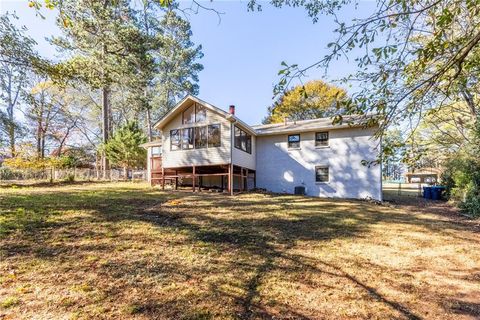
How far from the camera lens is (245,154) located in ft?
52.7

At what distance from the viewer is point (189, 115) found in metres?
15.8

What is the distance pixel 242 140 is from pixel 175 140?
408 centimetres

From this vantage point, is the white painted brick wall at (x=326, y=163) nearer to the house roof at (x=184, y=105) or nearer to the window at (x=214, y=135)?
the house roof at (x=184, y=105)

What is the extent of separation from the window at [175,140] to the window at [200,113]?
1559mm

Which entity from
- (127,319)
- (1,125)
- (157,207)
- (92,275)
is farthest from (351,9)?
(1,125)

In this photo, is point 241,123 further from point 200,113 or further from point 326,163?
point 326,163

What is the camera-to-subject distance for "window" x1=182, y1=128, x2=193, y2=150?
15.5m

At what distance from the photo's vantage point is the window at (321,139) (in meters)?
15.7

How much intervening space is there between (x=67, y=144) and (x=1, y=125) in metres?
23.2

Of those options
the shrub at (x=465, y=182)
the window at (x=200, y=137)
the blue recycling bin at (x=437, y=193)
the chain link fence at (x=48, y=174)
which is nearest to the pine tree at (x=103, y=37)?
the window at (x=200, y=137)

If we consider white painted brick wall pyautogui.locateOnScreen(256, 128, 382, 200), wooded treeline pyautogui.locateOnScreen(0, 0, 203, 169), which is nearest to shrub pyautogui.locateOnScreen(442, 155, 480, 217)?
white painted brick wall pyautogui.locateOnScreen(256, 128, 382, 200)

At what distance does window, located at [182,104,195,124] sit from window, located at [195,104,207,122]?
23cm

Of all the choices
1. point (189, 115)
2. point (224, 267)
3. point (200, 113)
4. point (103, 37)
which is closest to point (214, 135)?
point (200, 113)

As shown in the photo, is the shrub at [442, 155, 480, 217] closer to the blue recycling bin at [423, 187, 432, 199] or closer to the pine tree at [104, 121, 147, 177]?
the blue recycling bin at [423, 187, 432, 199]
